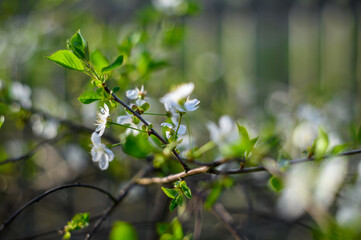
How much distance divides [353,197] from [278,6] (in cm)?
215

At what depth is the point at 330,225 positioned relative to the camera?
0.30 meters

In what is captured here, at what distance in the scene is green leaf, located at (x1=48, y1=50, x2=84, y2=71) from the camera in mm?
396

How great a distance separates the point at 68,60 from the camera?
0.40 meters

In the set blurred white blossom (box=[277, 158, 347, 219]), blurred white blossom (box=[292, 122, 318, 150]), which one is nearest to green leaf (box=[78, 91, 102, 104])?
blurred white blossom (box=[277, 158, 347, 219])

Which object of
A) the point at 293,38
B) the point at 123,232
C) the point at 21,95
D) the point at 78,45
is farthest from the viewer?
the point at 293,38

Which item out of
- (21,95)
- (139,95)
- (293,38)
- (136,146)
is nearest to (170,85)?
(21,95)

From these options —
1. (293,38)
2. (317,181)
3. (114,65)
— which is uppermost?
(114,65)

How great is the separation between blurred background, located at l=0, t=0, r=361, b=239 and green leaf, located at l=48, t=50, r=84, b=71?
42mm

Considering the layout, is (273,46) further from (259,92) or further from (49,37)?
(49,37)

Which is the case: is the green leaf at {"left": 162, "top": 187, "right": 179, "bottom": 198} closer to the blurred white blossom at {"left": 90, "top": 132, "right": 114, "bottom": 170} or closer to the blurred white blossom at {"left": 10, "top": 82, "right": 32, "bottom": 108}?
the blurred white blossom at {"left": 90, "top": 132, "right": 114, "bottom": 170}

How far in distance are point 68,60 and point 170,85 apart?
68 centimetres

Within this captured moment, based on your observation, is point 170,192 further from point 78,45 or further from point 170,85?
point 170,85

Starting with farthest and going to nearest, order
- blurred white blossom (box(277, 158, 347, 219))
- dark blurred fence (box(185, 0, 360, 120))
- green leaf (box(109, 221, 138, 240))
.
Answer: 1. dark blurred fence (box(185, 0, 360, 120))
2. blurred white blossom (box(277, 158, 347, 219))
3. green leaf (box(109, 221, 138, 240))

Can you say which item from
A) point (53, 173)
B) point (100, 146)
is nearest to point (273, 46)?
point (53, 173)
